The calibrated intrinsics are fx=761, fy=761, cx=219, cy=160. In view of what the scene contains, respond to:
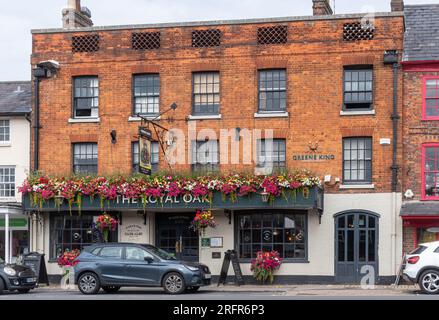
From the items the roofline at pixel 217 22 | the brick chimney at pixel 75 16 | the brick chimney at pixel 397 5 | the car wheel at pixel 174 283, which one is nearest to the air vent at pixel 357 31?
the roofline at pixel 217 22

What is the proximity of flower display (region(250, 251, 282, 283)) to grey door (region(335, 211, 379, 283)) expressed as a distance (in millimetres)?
2127

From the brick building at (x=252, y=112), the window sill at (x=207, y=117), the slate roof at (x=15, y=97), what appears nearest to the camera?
the brick building at (x=252, y=112)

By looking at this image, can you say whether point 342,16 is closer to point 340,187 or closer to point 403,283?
point 340,187

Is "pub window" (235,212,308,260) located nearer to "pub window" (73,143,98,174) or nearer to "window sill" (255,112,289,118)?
"window sill" (255,112,289,118)

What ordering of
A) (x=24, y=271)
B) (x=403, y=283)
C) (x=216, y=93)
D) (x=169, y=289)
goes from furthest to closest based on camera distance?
(x=216, y=93)
(x=403, y=283)
(x=24, y=271)
(x=169, y=289)

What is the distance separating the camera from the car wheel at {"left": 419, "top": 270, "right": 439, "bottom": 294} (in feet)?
68.0

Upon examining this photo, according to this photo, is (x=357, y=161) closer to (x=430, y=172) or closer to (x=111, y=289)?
(x=430, y=172)

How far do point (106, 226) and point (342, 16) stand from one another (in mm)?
11012

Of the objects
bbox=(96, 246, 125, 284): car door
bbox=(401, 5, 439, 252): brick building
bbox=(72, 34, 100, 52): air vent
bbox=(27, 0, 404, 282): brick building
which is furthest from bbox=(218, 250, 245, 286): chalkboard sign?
bbox=(72, 34, 100, 52): air vent

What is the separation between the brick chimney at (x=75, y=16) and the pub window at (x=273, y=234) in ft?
33.6

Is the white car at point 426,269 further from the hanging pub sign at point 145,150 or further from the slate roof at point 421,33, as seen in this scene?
the hanging pub sign at point 145,150

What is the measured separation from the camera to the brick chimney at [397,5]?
2816 centimetres

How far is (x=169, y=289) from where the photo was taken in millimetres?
21188
